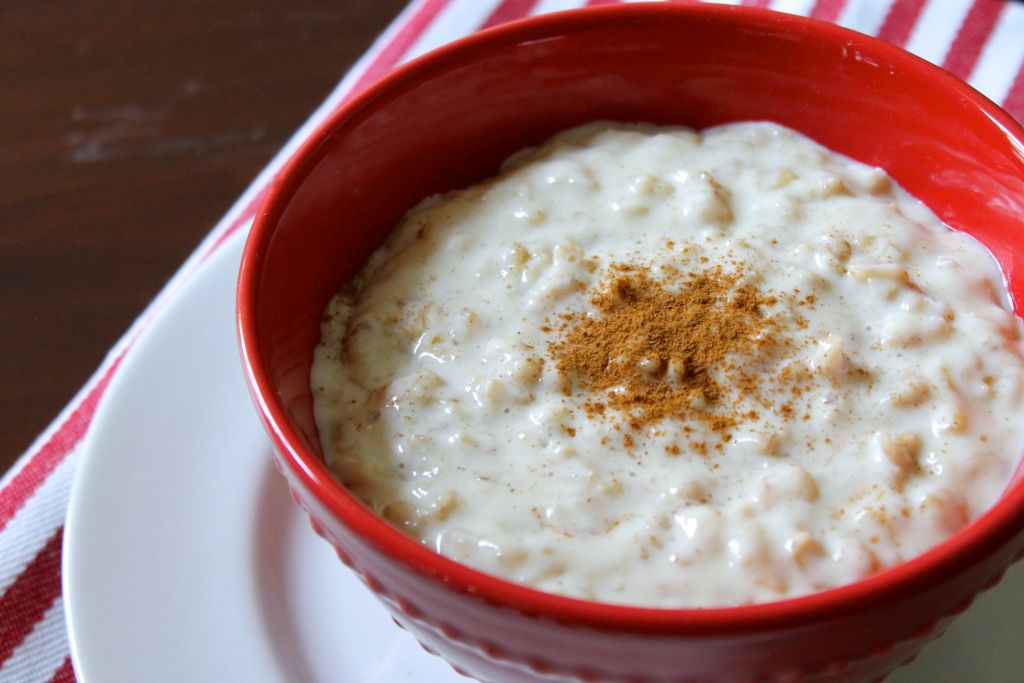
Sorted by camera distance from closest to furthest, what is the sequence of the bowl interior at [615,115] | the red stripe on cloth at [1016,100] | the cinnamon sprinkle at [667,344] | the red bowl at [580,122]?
the red bowl at [580,122]
the cinnamon sprinkle at [667,344]
the bowl interior at [615,115]
the red stripe on cloth at [1016,100]

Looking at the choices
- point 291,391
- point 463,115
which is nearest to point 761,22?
point 463,115

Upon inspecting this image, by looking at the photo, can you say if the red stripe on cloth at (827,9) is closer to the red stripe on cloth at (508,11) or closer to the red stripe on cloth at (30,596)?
the red stripe on cloth at (508,11)

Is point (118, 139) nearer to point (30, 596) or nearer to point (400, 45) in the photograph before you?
point (400, 45)

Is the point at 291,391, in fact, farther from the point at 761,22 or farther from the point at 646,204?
the point at 761,22

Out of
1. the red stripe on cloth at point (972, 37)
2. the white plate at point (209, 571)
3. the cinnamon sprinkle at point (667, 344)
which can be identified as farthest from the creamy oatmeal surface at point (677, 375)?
the red stripe on cloth at point (972, 37)

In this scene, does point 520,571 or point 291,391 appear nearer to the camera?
point 520,571

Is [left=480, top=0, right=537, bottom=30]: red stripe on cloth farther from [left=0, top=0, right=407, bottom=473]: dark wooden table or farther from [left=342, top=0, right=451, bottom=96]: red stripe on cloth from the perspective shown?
[left=0, top=0, right=407, bottom=473]: dark wooden table
